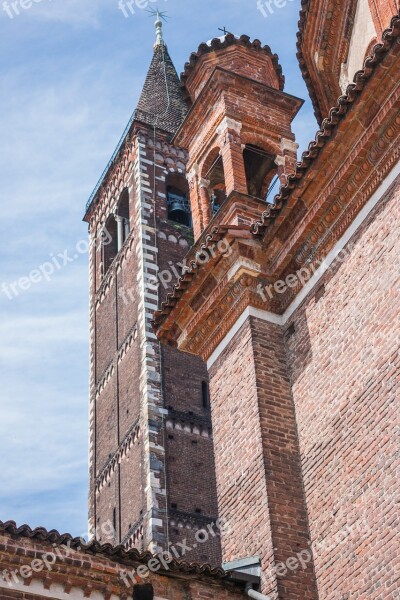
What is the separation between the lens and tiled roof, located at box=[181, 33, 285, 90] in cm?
1445

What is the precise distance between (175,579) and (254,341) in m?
2.52

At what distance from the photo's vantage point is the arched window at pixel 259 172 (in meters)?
14.3

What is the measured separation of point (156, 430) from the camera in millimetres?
27406

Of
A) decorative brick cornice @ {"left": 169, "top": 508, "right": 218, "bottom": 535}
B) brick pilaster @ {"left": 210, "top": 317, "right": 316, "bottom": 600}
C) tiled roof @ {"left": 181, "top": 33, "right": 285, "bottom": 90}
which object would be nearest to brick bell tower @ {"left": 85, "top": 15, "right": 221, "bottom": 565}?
decorative brick cornice @ {"left": 169, "top": 508, "right": 218, "bottom": 535}

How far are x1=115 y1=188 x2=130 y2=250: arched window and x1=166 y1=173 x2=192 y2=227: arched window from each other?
165 cm

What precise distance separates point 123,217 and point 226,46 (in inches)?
848

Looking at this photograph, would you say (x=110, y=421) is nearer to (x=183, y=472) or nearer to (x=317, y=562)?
(x=183, y=472)

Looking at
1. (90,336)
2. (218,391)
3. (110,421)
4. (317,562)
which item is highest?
(90,336)

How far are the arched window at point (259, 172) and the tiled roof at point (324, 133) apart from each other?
2.71 m

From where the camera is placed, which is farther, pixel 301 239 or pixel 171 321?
pixel 171 321

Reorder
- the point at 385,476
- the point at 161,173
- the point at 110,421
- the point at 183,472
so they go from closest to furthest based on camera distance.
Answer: the point at 385,476, the point at 183,472, the point at 110,421, the point at 161,173

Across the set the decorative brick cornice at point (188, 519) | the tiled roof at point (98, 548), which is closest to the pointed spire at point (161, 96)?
the decorative brick cornice at point (188, 519)

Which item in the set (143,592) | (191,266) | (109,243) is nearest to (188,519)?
(109,243)

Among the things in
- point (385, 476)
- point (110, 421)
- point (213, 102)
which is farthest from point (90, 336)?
point (385, 476)
